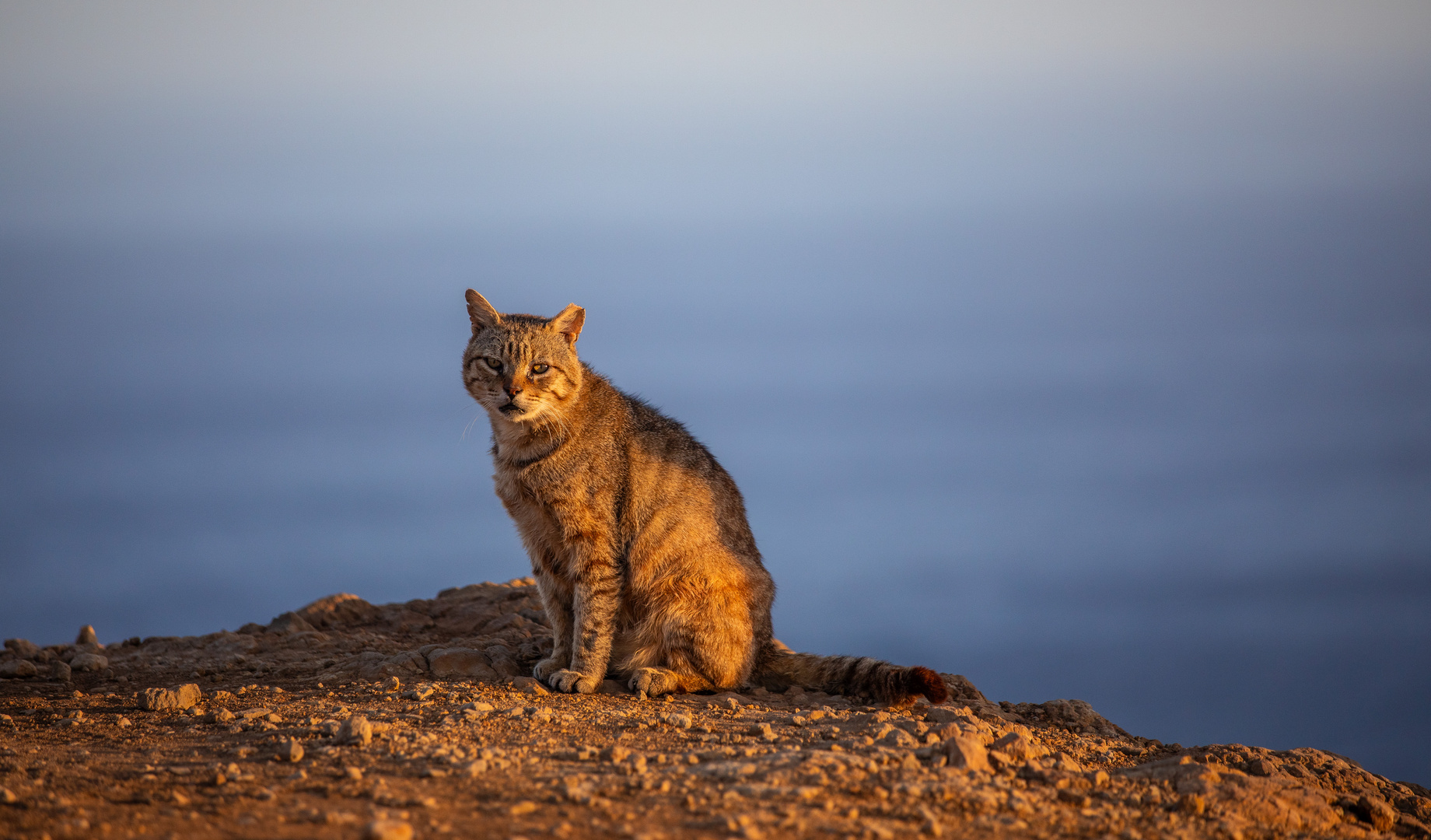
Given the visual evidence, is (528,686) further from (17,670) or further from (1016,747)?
(17,670)

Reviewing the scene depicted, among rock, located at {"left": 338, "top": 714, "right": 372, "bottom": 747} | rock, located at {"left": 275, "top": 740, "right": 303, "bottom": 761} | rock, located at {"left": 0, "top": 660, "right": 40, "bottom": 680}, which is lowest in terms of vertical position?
rock, located at {"left": 0, "top": 660, "right": 40, "bottom": 680}

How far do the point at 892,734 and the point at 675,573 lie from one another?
2.29m

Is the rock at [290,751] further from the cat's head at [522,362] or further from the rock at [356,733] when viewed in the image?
the cat's head at [522,362]

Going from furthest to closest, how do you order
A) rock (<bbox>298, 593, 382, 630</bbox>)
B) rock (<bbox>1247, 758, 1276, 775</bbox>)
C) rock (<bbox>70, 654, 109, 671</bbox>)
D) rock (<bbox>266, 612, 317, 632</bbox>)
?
rock (<bbox>298, 593, 382, 630</bbox>)
rock (<bbox>266, 612, 317, 632</bbox>)
rock (<bbox>70, 654, 109, 671</bbox>)
rock (<bbox>1247, 758, 1276, 775</bbox>)

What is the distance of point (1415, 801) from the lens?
6133mm

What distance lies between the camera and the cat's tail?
22.6 ft

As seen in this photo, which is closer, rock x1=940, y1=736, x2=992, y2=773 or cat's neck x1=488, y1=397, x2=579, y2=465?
rock x1=940, y1=736, x2=992, y2=773

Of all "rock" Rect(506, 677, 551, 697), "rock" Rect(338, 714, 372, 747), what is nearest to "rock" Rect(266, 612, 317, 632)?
"rock" Rect(506, 677, 551, 697)

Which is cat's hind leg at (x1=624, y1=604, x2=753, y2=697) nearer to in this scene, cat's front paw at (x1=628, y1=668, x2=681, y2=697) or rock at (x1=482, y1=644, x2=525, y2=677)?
cat's front paw at (x1=628, y1=668, x2=681, y2=697)

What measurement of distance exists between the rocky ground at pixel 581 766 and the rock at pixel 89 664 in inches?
5.3

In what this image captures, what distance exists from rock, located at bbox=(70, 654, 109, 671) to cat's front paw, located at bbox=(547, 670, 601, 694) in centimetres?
385

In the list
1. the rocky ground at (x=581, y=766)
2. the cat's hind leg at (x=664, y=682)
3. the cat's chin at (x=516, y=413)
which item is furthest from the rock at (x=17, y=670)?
the cat's hind leg at (x=664, y=682)

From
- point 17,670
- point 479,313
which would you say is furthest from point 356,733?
point 17,670

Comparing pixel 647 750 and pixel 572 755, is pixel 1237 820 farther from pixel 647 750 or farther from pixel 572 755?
pixel 572 755
